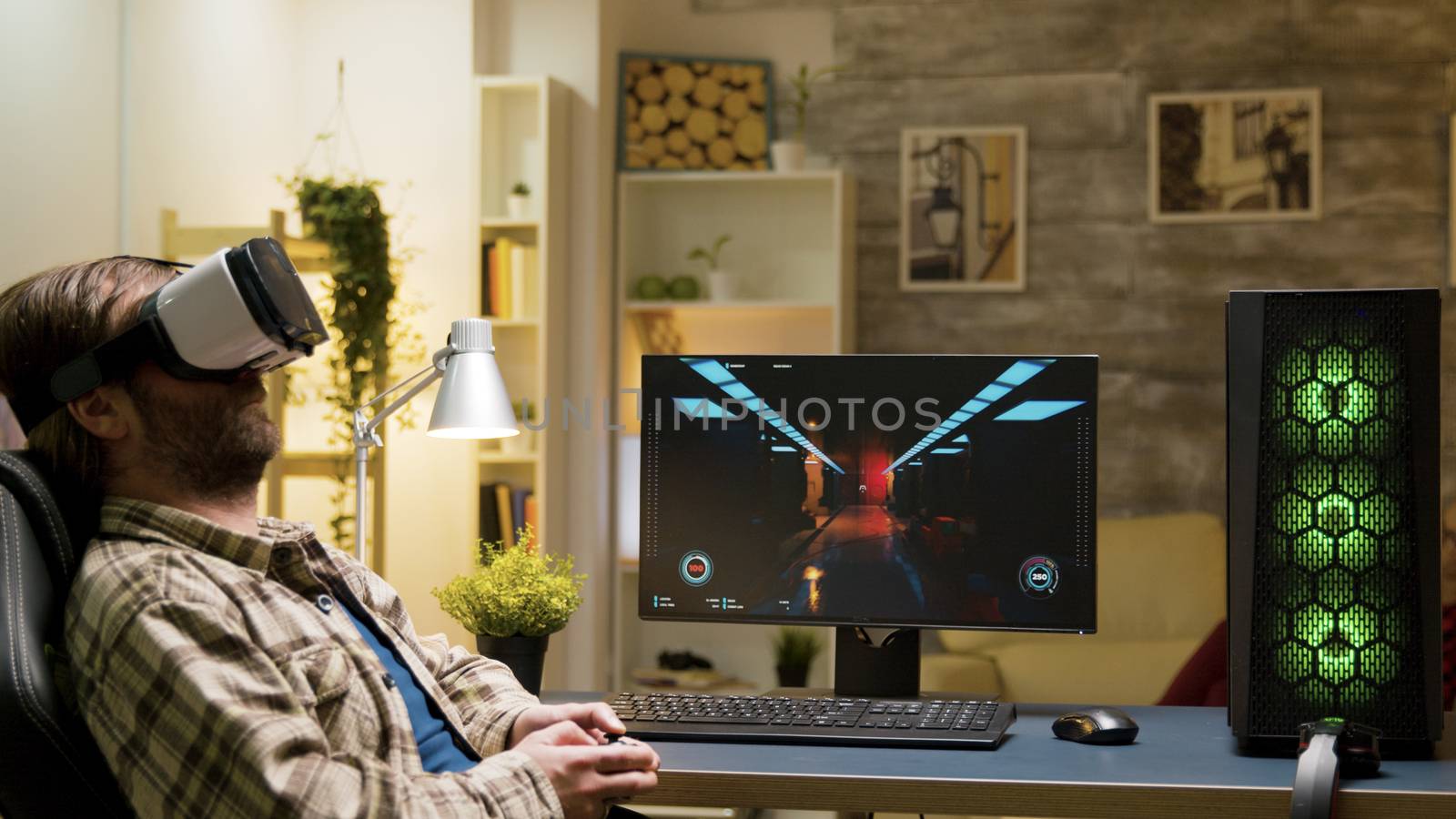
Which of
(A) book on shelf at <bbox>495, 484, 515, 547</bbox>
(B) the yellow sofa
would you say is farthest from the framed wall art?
(B) the yellow sofa

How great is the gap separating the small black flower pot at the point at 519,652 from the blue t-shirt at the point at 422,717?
366mm


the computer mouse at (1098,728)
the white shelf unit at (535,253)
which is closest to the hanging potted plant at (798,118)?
the white shelf unit at (535,253)

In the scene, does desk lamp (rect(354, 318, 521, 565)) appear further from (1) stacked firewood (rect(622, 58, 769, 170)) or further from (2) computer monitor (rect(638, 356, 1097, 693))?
(1) stacked firewood (rect(622, 58, 769, 170))

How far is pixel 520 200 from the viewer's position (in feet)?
13.8

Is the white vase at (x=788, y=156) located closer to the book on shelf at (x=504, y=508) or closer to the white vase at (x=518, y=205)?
the white vase at (x=518, y=205)

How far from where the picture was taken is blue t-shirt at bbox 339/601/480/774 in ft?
5.12

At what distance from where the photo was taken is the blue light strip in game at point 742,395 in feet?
6.66

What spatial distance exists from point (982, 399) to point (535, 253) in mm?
2473

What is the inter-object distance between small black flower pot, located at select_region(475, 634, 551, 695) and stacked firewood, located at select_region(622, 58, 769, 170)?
110 inches

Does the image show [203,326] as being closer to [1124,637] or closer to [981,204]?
[1124,637]

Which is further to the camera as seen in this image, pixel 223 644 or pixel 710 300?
pixel 710 300

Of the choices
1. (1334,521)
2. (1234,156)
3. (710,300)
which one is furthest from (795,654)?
(1334,521)

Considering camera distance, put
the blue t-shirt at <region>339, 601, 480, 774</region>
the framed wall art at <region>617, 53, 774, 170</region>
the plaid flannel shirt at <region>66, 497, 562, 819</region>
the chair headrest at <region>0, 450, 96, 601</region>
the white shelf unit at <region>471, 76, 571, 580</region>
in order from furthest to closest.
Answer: the framed wall art at <region>617, 53, 774, 170</region>, the white shelf unit at <region>471, 76, 571, 580</region>, the blue t-shirt at <region>339, 601, 480, 774</region>, the chair headrest at <region>0, 450, 96, 601</region>, the plaid flannel shirt at <region>66, 497, 562, 819</region>

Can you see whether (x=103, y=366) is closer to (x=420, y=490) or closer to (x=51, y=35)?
(x=51, y=35)
